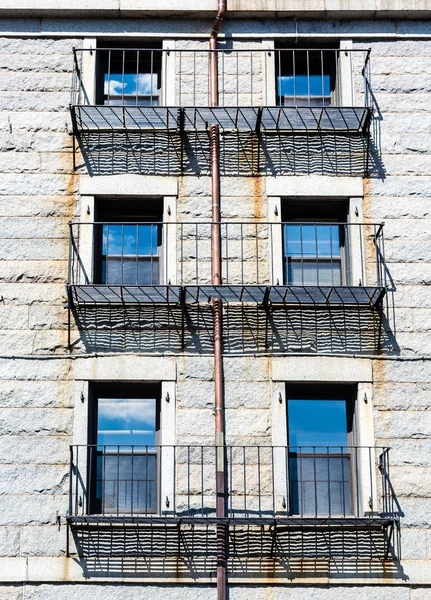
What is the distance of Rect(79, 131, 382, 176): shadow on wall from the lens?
19.0m

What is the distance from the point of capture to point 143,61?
20.0 meters

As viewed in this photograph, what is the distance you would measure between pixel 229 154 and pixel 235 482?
16.1 feet

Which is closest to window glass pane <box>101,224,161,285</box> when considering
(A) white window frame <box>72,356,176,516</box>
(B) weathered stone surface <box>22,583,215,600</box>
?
(A) white window frame <box>72,356,176,516</box>

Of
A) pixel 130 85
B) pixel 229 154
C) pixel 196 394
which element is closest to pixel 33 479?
pixel 196 394

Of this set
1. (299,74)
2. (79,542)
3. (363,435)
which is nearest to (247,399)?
(363,435)

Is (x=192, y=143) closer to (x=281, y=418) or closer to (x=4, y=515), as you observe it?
(x=281, y=418)

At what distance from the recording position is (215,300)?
1802 cm

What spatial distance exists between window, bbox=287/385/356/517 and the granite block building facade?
0.11 feet

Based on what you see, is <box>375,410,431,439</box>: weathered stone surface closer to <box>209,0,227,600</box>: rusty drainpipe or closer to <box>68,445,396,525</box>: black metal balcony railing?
<box>68,445,396,525</box>: black metal balcony railing

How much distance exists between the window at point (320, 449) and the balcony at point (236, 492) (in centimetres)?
1

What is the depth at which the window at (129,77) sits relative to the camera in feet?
64.7

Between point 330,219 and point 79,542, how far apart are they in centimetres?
599

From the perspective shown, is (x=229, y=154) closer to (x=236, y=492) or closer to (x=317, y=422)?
(x=317, y=422)

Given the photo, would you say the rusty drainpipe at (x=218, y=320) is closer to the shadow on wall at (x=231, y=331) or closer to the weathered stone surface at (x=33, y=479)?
the shadow on wall at (x=231, y=331)
